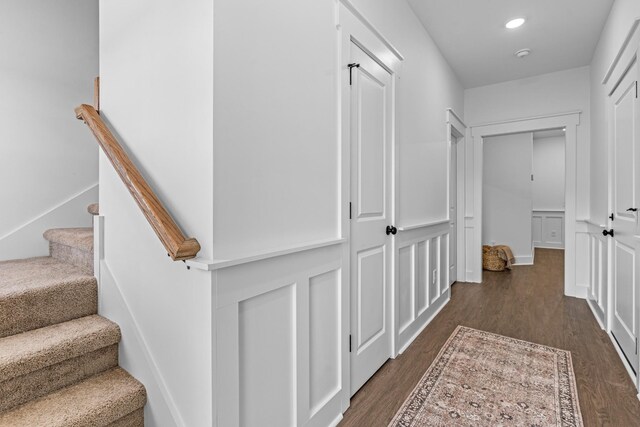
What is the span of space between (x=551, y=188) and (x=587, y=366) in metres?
6.56

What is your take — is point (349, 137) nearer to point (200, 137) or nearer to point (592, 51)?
point (200, 137)

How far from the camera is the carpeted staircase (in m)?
1.16

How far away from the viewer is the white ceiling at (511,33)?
270 cm

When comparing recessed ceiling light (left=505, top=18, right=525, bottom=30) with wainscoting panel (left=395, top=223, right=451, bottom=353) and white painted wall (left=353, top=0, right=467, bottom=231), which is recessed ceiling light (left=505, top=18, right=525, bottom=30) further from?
wainscoting panel (left=395, top=223, right=451, bottom=353)

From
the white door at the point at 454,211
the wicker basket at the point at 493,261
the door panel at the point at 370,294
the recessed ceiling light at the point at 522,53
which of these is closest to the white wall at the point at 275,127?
the door panel at the point at 370,294

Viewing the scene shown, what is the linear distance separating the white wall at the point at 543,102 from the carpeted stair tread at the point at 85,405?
4.61 meters

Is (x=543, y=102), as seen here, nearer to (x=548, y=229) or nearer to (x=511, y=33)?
(x=511, y=33)

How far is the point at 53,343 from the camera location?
1.28 m

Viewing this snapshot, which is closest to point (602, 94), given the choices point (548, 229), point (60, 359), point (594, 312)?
point (594, 312)

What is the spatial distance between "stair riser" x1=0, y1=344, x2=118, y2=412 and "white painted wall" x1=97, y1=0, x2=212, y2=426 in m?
0.07

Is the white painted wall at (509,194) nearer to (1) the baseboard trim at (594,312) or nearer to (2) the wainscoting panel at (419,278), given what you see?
(1) the baseboard trim at (594,312)

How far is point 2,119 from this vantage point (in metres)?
2.15

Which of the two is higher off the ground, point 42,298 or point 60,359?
point 42,298

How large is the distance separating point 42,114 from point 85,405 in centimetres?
209
